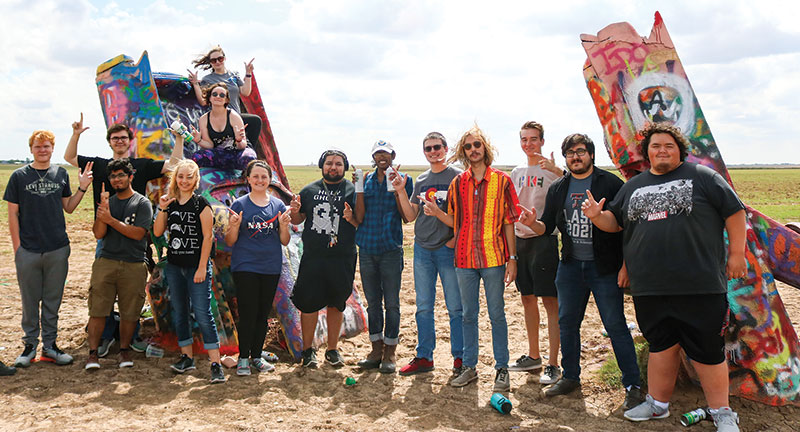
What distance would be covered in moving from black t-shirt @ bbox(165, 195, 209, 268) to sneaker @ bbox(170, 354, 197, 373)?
973 mm

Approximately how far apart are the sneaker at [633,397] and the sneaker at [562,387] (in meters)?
0.46

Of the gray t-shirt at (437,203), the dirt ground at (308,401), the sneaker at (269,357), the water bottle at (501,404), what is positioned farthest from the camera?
the sneaker at (269,357)

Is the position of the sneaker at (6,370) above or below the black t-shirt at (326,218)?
below

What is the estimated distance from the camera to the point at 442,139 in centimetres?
544

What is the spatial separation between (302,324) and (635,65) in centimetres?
385

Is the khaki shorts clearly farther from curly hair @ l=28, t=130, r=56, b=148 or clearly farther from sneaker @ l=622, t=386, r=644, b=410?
sneaker @ l=622, t=386, r=644, b=410

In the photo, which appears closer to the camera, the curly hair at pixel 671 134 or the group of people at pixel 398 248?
the curly hair at pixel 671 134

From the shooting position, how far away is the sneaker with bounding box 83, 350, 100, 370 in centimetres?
575

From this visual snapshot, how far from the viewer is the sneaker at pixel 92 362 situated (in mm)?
5748

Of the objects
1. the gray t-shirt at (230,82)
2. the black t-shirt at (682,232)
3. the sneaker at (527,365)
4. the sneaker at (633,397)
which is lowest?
the sneaker at (633,397)

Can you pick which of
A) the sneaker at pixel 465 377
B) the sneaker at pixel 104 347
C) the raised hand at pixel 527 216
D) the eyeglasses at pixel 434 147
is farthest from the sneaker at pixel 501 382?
the sneaker at pixel 104 347

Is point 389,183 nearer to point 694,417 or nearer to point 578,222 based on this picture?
point 578,222

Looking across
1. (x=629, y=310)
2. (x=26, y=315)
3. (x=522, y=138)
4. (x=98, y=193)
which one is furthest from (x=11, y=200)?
(x=629, y=310)

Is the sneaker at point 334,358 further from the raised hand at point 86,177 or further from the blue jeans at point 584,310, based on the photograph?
the raised hand at point 86,177
